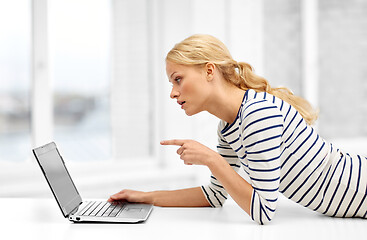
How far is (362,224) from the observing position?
40.8 inches

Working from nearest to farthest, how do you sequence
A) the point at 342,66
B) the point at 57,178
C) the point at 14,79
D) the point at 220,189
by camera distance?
the point at 57,178, the point at 220,189, the point at 14,79, the point at 342,66

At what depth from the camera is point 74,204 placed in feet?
3.80

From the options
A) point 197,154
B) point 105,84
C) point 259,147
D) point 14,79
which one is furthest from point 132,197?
point 105,84

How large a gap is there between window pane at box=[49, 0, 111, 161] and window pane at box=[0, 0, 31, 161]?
15 centimetres

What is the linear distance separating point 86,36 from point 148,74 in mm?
454

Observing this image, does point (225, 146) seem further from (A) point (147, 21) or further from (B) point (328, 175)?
(A) point (147, 21)

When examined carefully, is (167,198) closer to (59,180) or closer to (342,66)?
(59,180)

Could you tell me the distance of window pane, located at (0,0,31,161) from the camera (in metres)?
2.00

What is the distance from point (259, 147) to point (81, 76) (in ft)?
4.92

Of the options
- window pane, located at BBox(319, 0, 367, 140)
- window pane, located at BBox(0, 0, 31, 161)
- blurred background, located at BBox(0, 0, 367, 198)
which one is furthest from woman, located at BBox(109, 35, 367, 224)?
window pane, located at BBox(319, 0, 367, 140)

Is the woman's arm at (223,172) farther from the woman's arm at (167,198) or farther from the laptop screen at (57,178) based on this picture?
the laptop screen at (57,178)

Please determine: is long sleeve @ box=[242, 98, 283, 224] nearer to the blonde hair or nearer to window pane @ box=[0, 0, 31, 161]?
the blonde hair

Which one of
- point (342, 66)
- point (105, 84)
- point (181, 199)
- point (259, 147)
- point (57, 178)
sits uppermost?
point (342, 66)

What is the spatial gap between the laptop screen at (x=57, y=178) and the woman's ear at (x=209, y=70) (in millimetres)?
498
